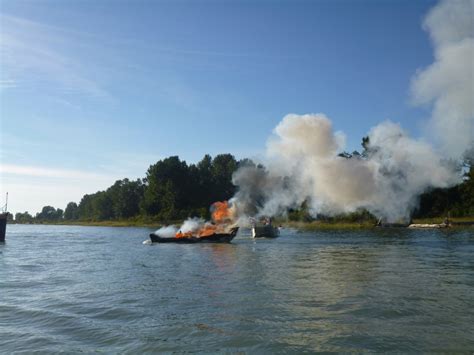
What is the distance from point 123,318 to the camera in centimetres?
2131

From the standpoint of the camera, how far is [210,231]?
75.6 m

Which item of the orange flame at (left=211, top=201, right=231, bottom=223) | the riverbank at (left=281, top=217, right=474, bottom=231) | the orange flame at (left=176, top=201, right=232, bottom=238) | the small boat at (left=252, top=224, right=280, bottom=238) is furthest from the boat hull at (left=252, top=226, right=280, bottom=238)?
the riverbank at (left=281, top=217, right=474, bottom=231)

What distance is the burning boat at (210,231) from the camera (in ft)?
243

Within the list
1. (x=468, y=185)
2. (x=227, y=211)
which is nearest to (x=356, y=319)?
(x=227, y=211)

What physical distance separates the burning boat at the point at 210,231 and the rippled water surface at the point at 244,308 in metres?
32.6

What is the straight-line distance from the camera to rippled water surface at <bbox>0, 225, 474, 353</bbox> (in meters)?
17.2

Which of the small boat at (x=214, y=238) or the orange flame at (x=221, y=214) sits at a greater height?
the orange flame at (x=221, y=214)

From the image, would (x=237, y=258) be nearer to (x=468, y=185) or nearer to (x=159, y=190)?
(x=468, y=185)

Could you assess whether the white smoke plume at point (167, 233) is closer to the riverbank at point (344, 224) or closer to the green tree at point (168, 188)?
the riverbank at point (344, 224)

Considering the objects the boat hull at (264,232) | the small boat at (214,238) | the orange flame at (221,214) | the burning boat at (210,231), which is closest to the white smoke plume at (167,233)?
the burning boat at (210,231)

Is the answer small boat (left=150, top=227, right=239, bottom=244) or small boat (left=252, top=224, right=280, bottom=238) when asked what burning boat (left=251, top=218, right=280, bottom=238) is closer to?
small boat (left=252, top=224, right=280, bottom=238)

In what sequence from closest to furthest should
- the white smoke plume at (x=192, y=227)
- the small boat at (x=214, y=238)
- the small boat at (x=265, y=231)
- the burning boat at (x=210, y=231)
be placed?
the small boat at (x=214, y=238) → the burning boat at (x=210, y=231) → the white smoke plume at (x=192, y=227) → the small boat at (x=265, y=231)

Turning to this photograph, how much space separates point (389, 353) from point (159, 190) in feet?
598

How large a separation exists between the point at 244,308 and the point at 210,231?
53.2 meters
